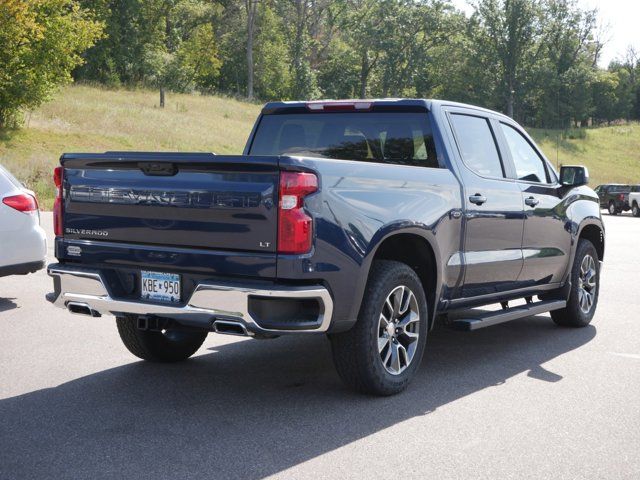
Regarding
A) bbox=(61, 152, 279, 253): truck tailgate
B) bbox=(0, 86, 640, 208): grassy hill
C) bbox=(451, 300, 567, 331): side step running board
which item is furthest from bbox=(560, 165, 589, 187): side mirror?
bbox=(0, 86, 640, 208): grassy hill

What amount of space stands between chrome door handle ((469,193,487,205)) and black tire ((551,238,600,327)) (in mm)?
2098

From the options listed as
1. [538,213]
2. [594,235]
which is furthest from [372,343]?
[594,235]

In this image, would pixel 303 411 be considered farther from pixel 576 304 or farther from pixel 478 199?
pixel 576 304

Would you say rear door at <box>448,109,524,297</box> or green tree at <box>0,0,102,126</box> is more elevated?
green tree at <box>0,0,102,126</box>

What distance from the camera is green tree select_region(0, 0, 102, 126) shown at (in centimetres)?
3619

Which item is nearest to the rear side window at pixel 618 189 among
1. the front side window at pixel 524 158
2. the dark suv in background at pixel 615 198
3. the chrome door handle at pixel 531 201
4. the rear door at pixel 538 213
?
the dark suv in background at pixel 615 198

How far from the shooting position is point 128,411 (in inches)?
200

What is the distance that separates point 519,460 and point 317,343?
3.23 metres

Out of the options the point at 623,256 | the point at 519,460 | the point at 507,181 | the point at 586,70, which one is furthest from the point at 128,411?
the point at 586,70

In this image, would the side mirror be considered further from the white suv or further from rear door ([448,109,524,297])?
the white suv

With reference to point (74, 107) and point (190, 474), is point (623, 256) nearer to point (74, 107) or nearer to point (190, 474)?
point (190, 474)

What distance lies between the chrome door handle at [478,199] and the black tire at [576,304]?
2098 millimetres

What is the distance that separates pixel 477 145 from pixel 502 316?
134 centimetres

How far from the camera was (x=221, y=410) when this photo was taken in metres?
5.16
